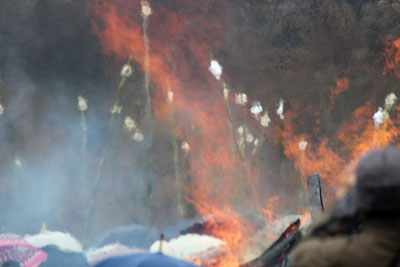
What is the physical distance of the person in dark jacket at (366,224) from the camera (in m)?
1.25

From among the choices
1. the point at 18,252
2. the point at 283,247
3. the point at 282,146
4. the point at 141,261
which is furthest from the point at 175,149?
the point at 141,261

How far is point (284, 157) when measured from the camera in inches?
796

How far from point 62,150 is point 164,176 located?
440cm

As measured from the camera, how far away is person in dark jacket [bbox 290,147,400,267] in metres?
1.25

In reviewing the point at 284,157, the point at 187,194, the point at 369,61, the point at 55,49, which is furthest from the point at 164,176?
the point at 369,61

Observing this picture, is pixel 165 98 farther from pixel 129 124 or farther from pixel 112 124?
pixel 112 124

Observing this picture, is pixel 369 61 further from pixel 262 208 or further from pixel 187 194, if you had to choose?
pixel 187 194

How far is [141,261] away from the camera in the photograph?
288 cm

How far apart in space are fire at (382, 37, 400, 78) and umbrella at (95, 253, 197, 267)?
17819 millimetres

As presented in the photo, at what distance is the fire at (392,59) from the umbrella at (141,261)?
17.8 metres

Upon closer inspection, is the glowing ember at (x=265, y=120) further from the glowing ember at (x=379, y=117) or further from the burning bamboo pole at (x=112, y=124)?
the burning bamboo pole at (x=112, y=124)

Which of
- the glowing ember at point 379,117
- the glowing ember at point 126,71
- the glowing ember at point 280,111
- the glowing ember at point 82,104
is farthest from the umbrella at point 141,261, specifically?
the glowing ember at point 82,104

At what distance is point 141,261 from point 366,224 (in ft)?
6.05

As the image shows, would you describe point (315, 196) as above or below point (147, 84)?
below
